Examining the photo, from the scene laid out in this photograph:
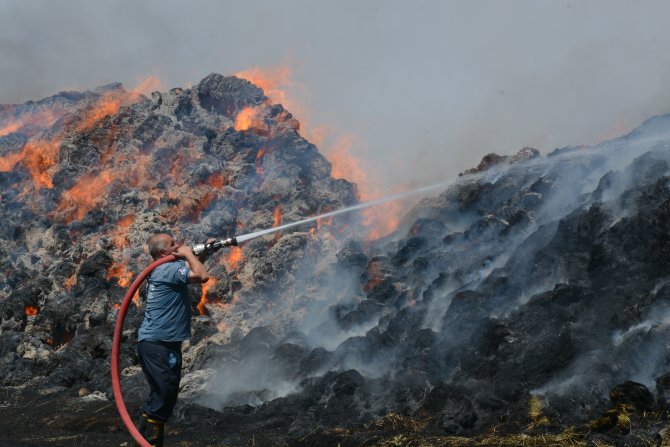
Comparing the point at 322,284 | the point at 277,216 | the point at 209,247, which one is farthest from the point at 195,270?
the point at 277,216

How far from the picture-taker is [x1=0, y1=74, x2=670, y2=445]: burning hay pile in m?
9.36

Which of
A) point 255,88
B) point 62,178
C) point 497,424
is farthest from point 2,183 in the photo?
point 497,424

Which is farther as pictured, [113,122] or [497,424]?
[113,122]

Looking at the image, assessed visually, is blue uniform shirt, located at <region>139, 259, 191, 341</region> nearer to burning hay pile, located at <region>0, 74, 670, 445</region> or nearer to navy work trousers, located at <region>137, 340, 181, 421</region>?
navy work trousers, located at <region>137, 340, 181, 421</region>

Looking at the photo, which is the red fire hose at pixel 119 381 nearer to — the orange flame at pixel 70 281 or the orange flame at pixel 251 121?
the orange flame at pixel 70 281

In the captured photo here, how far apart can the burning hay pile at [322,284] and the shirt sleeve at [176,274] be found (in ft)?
10.4

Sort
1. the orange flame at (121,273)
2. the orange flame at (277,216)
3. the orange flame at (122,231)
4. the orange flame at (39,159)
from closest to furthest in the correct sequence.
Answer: the orange flame at (121,273), the orange flame at (122,231), the orange flame at (277,216), the orange flame at (39,159)

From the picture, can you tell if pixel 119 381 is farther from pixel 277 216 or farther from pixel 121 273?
pixel 277 216

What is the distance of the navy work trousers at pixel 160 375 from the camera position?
22.9 ft

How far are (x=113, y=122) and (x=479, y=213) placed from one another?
20031 mm

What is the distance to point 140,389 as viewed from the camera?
49.7ft

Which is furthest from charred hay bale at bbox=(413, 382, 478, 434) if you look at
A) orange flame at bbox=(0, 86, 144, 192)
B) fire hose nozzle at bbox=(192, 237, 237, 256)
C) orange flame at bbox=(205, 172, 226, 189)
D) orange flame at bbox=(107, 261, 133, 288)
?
orange flame at bbox=(0, 86, 144, 192)

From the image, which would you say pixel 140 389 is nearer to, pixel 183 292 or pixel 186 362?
pixel 186 362

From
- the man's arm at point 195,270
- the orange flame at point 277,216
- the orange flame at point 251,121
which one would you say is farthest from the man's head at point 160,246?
the orange flame at point 251,121
